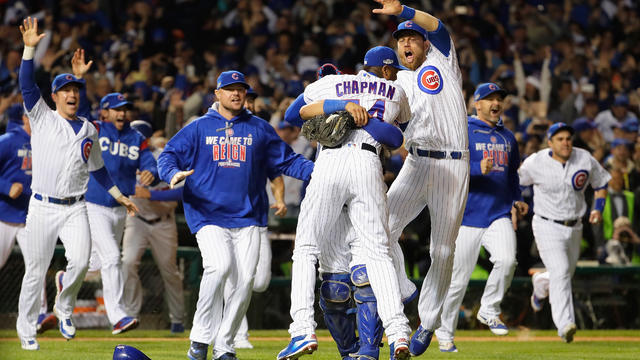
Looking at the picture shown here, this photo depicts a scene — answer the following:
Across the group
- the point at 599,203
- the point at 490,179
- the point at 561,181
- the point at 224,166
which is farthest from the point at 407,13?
the point at 599,203

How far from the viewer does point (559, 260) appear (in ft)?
36.1

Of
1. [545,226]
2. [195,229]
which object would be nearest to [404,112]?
[195,229]

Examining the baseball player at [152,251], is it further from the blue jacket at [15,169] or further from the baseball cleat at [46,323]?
the blue jacket at [15,169]

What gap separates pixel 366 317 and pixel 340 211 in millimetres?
724

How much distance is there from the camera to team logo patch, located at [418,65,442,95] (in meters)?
7.72

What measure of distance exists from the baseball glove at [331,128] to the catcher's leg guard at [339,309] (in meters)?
0.97

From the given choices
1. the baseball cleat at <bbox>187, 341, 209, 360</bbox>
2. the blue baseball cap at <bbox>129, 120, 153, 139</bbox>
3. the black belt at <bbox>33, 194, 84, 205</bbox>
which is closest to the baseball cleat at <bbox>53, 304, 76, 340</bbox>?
the black belt at <bbox>33, 194, 84, 205</bbox>

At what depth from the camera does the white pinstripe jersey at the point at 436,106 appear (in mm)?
7668

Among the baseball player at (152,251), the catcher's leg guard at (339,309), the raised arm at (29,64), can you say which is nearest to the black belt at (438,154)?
the catcher's leg guard at (339,309)

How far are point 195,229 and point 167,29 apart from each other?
34.3 ft

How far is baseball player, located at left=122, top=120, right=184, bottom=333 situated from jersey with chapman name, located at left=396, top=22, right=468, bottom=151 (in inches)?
214

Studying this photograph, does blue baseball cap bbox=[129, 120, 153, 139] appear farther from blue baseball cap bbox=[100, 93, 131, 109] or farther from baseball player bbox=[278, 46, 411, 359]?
baseball player bbox=[278, 46, 411, 359]

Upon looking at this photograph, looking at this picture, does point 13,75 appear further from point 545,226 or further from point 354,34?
point 545,226

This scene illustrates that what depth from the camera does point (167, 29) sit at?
18047 mm
